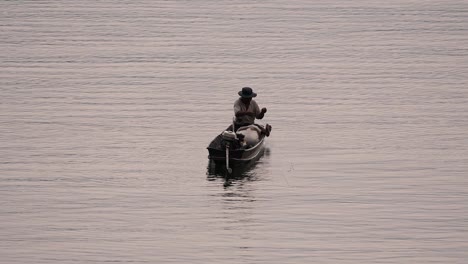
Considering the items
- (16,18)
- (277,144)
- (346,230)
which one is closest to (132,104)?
(277,144)

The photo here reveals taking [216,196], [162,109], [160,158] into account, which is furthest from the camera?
[162,109]

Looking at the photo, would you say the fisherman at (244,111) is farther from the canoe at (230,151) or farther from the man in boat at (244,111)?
the canoe at (230,151)

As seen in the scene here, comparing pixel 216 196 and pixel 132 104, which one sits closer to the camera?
pixel 216 196

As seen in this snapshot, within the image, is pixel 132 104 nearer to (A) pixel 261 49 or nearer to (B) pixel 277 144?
(B) pixel 277 144

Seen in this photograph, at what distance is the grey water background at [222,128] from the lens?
3919 cm

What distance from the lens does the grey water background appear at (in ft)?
129

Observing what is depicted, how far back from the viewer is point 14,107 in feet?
Answer: 198

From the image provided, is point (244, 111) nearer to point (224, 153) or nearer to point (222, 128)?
point (224, 153)

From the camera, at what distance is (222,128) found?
183ft

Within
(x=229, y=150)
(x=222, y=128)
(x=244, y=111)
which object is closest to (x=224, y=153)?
(x=229, y=150)

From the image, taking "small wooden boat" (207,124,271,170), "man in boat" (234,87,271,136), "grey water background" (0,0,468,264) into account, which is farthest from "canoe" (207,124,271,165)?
"man in boat" (234,87,271,136)

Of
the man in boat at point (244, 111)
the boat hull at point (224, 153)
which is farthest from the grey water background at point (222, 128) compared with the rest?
the man in boat at point (244, 111)

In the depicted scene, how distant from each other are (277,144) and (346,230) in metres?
12.8

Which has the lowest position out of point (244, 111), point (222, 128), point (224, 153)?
point (222, 128)
